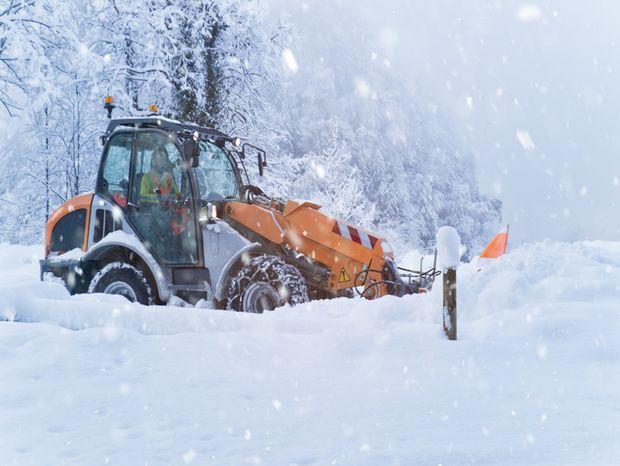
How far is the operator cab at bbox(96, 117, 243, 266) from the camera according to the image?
7422 millimetres

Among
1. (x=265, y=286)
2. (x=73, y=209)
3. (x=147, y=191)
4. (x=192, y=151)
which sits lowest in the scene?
(x=265, y=286)

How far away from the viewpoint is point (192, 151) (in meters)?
7.18

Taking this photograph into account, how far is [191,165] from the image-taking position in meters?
7.29

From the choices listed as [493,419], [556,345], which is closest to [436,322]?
[556,345]

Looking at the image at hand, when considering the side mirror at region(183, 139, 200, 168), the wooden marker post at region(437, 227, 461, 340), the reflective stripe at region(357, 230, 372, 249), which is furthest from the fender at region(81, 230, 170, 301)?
the wooden marker post at region(437, 227, 461, 340)

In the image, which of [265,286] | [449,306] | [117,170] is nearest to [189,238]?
[265,286]

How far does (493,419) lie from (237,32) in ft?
49.4

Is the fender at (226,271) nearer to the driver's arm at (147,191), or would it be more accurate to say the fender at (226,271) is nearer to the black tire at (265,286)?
the black tire at (265,286)

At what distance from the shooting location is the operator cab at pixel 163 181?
7422mm

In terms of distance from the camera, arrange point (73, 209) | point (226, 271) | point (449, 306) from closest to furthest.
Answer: point (449, 306) < point (226, 271) < point (73, 209)

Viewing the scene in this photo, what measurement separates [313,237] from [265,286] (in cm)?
91

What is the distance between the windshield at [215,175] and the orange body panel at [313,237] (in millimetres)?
441

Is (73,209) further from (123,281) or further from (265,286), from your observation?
(265,286)

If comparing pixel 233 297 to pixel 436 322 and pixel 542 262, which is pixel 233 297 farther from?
pixel 542 262
